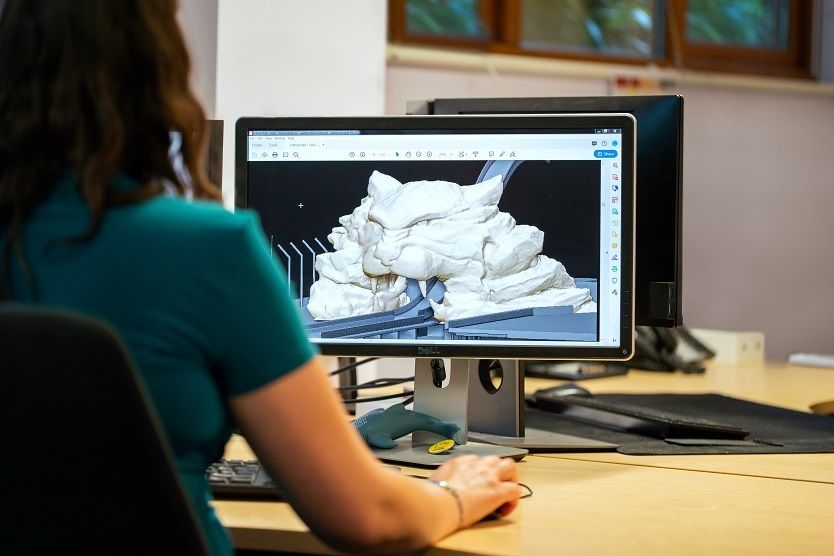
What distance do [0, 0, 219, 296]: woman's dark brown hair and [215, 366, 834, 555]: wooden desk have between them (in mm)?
431

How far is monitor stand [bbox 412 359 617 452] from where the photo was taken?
5.01 feet

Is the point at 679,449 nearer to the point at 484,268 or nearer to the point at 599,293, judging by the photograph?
the point at 599,293

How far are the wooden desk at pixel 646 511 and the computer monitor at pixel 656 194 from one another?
250mm

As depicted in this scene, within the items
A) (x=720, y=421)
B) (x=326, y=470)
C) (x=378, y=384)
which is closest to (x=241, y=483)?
(x=326, y=470)

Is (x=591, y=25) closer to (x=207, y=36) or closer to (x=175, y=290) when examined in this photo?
(x=207, y=36)

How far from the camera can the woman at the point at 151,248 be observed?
2.78ft

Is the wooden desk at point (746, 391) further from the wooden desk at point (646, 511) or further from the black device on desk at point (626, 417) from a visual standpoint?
the black device on desk at point (626, 417)

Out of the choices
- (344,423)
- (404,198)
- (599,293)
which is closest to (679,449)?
(599,293)

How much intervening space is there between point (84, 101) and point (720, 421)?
129 cm

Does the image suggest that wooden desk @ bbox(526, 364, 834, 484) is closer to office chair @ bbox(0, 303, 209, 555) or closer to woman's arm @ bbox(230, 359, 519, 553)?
woman's arm @ bbox(230, 359, 519, 553)

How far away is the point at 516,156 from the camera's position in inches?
58.5

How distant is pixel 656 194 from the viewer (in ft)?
5.48

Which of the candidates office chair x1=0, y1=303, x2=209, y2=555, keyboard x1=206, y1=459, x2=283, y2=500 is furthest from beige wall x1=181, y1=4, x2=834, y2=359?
office chair x1=0, y1=303, x2=209, y2=555

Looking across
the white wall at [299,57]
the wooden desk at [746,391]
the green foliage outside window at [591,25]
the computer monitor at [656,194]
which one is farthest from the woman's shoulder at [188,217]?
the green foliage outside window at [591,25]
